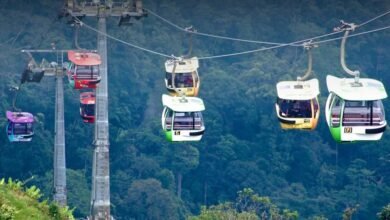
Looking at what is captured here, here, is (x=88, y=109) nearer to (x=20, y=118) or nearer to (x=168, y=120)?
(x=20, y=118)

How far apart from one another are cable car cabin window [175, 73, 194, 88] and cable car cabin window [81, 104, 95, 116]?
38.4 feet

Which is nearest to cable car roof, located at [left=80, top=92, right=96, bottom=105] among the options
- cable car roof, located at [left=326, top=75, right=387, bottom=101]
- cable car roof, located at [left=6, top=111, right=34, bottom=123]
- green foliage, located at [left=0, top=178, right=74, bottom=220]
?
cable car roof, located at [left=6, top=111, right=34, bottom=123]

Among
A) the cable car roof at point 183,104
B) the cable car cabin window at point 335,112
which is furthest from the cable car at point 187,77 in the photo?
the cable car cabin window at point 335,112

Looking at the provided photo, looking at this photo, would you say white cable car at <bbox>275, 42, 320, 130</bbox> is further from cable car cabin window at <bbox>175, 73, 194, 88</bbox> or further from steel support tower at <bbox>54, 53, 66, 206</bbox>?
steel support tower at <bbox>54, 53, 66, 206</bbox>

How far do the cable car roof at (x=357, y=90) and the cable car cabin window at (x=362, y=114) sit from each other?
32 centimetres

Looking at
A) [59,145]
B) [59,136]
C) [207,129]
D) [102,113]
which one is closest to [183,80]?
[102,113]

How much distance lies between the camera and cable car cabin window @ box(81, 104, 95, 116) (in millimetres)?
56906

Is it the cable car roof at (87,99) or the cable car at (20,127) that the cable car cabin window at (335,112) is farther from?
the cable car roof at (87,99)

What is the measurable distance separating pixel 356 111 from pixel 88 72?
16587 millimetres

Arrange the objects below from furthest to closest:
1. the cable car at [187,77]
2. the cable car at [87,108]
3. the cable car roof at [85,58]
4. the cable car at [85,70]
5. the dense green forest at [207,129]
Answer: the dense green forest at [207,129], the cable car at [87,108], the cable car roof at [85,58], the cable car at [85,70], the cable car at [187,77]

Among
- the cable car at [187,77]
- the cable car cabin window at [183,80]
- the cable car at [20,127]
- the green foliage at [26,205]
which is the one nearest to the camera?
the green foliage at [26,205]

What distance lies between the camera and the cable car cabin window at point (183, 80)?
45.3 meters

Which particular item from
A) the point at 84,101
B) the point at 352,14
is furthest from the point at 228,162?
the point at 84,101

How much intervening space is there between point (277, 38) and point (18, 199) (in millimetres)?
84857
